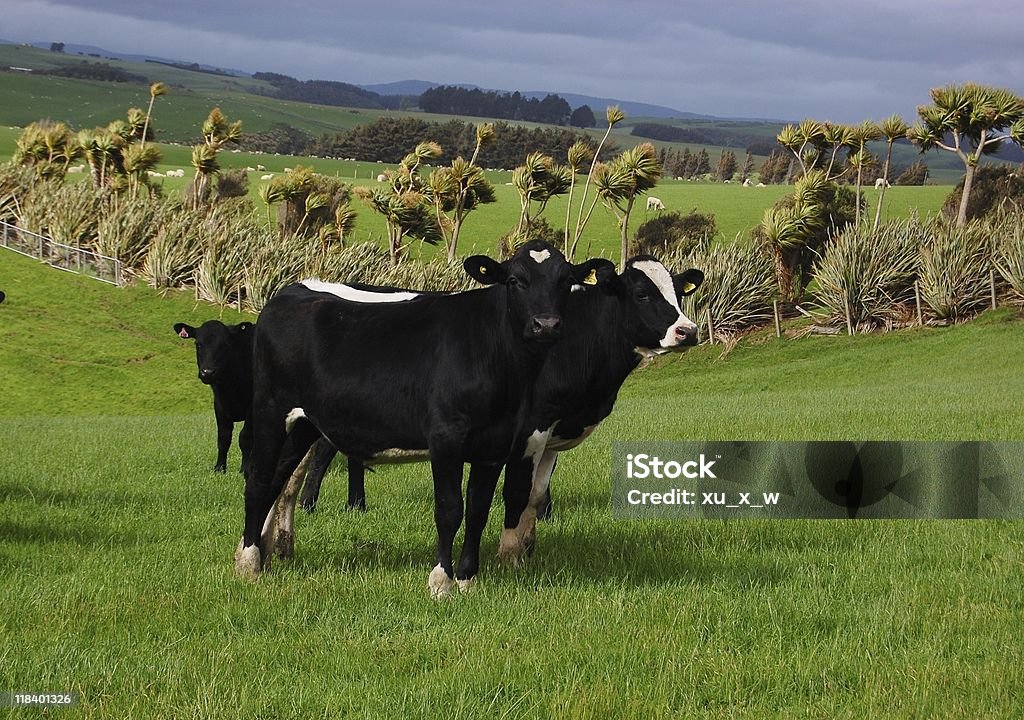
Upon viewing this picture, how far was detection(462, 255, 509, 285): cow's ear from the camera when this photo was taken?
884cm

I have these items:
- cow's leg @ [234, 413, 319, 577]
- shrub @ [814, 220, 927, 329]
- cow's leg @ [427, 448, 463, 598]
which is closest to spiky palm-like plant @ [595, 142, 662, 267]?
shrub @ [814, 220, 927, 329]

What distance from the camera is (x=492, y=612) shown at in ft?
27.3

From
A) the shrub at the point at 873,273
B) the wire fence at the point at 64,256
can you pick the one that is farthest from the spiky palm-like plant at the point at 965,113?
the wire fence at the point at 64,256

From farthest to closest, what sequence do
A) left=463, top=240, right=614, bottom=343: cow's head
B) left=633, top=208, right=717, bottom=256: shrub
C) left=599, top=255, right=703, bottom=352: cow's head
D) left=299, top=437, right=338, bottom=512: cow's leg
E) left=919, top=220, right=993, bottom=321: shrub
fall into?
left=633, top=208, right=717, bottom=256: shrub, left=919, top=220, right=993, bottom=321: shrub, left=299, top=437, right=338, bottom=512: cow's leg, left=599, top=255, right=703, bottom=352: cow's head, left=463, top=240, right=614, bottom=343: cow's head

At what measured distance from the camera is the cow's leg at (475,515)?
356 inches

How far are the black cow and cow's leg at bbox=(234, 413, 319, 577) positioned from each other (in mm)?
1737

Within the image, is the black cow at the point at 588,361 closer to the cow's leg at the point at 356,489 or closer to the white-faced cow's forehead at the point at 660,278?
the white-faced cow's forehead at the point at 660,278

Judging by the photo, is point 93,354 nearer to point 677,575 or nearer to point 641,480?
point 641,480

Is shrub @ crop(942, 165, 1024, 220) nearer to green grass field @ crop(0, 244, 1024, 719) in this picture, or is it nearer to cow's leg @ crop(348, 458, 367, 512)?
green grass field @ crop(0, 244, 1024, 719)

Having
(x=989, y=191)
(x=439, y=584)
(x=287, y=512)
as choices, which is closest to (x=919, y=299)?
(x=989, y=191)

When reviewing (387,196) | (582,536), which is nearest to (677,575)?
(582,536)

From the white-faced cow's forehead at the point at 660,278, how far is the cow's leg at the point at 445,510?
132 inches

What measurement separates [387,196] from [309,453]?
54.2m

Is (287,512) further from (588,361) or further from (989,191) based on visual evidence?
(989,191)
